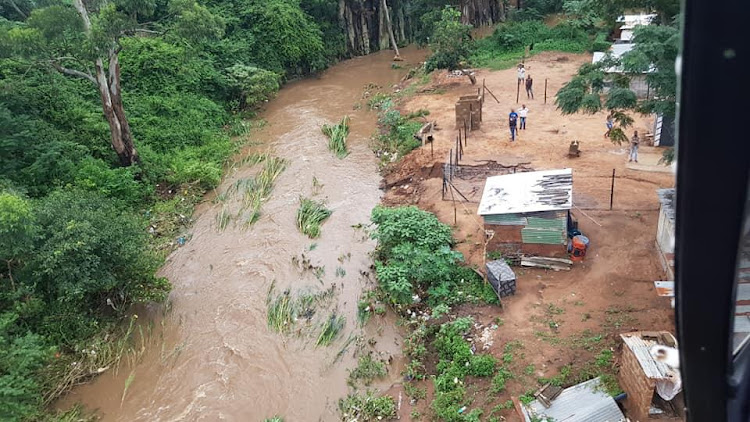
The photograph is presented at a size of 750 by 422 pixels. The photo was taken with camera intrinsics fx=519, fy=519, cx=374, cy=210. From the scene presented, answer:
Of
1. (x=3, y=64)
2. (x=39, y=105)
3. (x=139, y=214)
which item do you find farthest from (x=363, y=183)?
(x=3, y=64)

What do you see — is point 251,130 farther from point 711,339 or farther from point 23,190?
point 711,339

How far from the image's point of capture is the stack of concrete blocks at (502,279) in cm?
883

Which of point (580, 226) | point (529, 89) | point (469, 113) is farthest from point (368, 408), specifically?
point (529, 89)

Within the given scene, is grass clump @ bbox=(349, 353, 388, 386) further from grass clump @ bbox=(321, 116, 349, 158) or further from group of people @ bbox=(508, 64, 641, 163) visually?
grass clump @ bbox=(321, 116, 349, 158)

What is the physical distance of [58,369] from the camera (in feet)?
27.7

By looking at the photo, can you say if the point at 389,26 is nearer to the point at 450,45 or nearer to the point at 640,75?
the point at 450,45

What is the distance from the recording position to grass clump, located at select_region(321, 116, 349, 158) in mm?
16388

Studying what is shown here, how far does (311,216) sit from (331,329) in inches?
159

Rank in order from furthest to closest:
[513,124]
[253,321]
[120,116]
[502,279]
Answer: [513,124] < [120,116] < [253,321] < [502,279]

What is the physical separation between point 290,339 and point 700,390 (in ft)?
28.0

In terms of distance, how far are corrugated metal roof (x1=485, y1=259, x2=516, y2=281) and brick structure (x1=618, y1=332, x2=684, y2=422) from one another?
2.45 m

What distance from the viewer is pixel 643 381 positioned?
6133 millimetres

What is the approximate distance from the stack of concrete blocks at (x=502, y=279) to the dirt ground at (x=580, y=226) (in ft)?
0.52

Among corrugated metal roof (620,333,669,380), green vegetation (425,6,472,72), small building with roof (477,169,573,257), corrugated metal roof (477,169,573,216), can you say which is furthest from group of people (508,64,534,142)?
corrugated metal roof (620,333,669,380)
